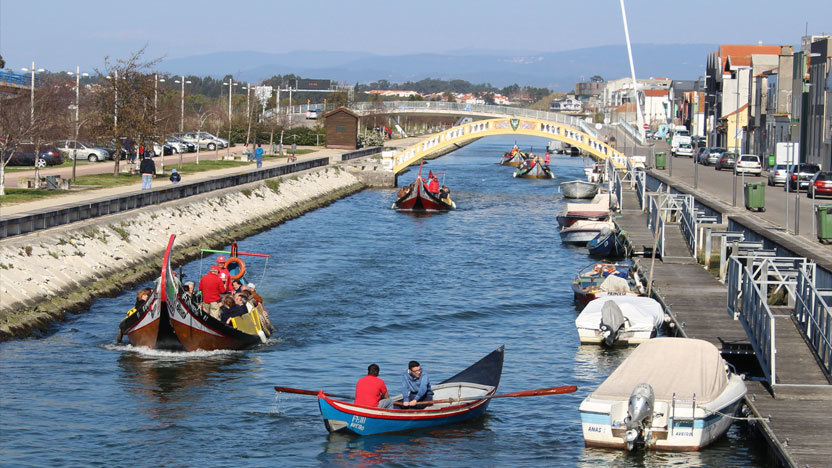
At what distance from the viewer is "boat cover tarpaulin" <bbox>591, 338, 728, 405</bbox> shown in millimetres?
21969

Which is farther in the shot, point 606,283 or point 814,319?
point 606,283

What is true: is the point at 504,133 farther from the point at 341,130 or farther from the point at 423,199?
the point at 341,130

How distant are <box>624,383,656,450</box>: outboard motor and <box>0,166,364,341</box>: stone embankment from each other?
17525 mm

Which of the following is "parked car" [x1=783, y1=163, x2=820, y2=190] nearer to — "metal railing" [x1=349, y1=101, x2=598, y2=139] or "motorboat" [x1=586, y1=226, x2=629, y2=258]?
"motorboat" [x1=586, y1=226, x2=629, y2=258]

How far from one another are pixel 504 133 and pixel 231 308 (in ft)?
199

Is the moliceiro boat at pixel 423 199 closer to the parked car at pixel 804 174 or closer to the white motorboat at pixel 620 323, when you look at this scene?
the parked car at pixel 804 174

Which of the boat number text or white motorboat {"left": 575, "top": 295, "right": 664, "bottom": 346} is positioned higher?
white motorboat {"left": 575, "top": 295, "right": 664, "bottom": 346}

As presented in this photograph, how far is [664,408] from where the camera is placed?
70.4 ft

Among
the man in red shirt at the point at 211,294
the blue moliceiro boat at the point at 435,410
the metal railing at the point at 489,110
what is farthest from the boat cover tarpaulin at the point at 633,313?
the metal railing at the point at 489,110

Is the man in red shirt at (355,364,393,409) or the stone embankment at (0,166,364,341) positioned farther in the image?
the stone embankment at (0,166,364,341)

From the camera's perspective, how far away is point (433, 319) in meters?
36.7

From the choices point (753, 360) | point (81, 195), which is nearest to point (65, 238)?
point (81, 195)

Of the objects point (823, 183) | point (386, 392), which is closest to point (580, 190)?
point (823, 183)

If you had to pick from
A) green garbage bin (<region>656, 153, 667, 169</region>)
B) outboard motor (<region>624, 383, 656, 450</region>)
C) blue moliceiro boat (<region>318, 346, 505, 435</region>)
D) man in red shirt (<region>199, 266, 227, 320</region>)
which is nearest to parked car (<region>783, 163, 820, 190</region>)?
green garbage bin (<region>656, 153, 667, 169</region>)
